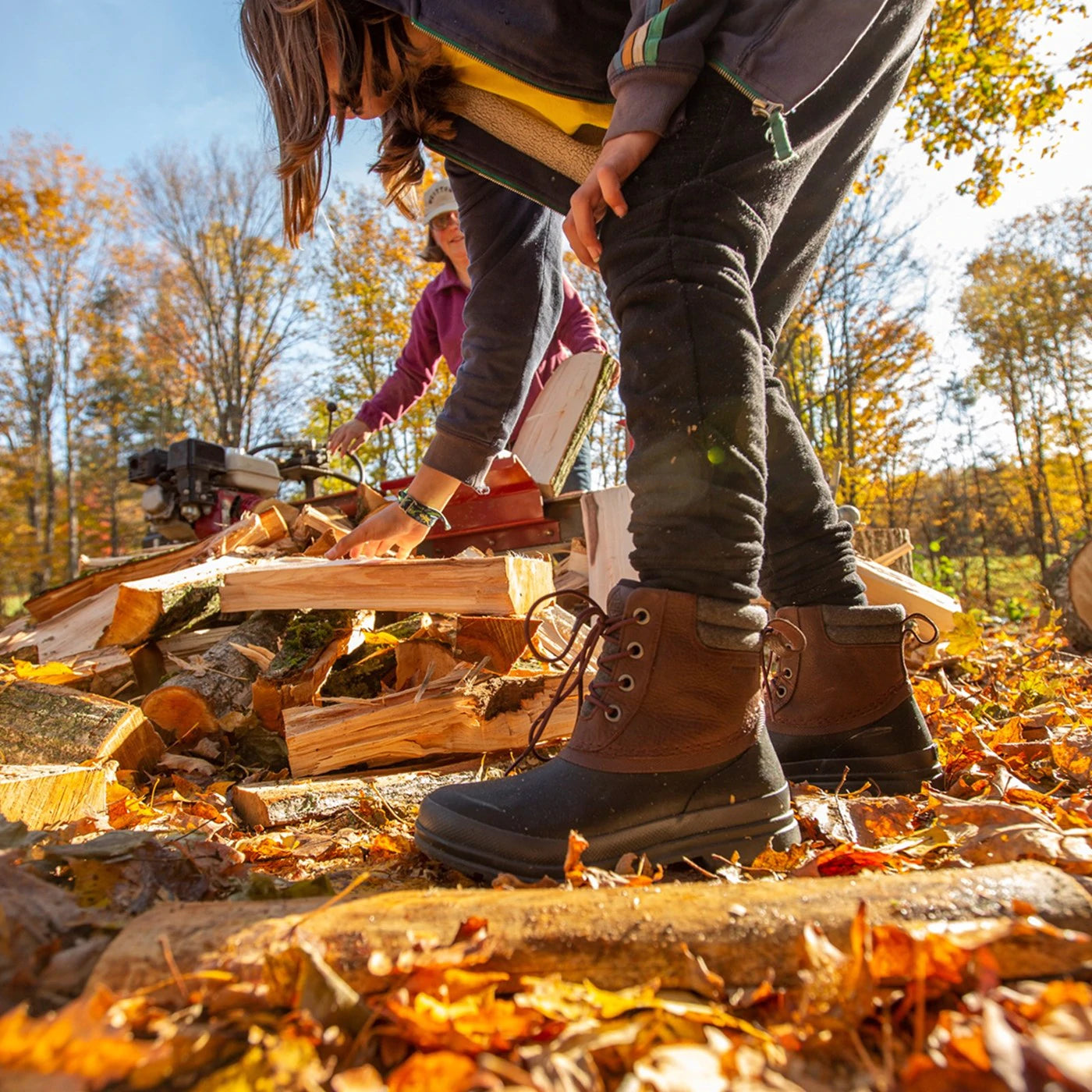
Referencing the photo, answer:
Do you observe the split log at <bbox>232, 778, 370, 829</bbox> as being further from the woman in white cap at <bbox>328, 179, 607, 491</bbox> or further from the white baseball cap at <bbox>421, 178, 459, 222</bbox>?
the white baseball cap at <bbox>421, 178, 459, 222</bbox>

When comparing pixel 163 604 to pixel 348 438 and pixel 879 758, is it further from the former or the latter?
pixel 348 438

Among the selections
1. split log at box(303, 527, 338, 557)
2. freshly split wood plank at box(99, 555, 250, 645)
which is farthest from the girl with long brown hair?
split log at box(303, 527, 338, 557)

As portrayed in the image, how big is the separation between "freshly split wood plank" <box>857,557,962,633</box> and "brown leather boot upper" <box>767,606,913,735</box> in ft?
5.17

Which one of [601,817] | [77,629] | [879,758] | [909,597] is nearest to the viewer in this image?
[601,817]

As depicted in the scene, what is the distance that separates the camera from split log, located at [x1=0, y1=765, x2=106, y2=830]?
129 centimetres

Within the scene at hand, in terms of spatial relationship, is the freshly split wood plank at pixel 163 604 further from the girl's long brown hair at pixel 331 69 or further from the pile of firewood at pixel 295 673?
the girl's long brown hair at pixel 331 69

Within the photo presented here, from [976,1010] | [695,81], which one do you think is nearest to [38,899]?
[976,1010]

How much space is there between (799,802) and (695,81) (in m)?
1.26

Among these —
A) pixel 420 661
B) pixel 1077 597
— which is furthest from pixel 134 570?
pixel 1077 597

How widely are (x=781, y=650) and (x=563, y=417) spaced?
2.69 meters

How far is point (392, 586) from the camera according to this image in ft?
6.53

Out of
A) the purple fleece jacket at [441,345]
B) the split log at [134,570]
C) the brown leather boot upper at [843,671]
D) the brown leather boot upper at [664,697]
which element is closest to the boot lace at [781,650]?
the brown leather boot upper at [843,671]

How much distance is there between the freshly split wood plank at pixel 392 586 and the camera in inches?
76.8

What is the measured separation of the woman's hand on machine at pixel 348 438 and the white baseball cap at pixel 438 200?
4.29 ft
